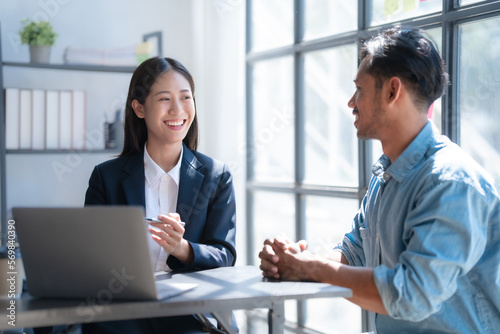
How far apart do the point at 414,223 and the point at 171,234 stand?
2.13 ft

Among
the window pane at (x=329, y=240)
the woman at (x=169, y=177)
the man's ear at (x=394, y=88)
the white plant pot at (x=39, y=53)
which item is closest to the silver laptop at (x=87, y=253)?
the woman at (x=169, y=177)

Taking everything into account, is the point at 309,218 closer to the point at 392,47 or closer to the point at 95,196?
the point at 95,196

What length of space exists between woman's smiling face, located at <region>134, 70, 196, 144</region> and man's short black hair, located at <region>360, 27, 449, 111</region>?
0.72 meters

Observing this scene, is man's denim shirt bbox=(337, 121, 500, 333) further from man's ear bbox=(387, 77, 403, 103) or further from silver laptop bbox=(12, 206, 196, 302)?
silver laptop bbox=(12, 206, 196, 302)

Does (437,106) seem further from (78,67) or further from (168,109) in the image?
(78,67)

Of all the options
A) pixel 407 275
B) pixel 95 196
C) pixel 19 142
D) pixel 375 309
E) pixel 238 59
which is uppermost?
pixel 238 59

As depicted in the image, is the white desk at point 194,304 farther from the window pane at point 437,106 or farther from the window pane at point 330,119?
the window pane at point 330,119

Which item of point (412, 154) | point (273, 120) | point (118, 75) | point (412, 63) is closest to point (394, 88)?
point (412, 63)

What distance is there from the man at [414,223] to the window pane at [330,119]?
56.7 inches

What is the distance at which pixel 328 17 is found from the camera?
3.25 metres

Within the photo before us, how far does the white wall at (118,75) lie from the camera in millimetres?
3617

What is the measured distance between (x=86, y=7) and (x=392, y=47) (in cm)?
269

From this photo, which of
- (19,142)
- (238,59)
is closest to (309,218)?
(238,59)

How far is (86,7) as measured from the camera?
379 cm
